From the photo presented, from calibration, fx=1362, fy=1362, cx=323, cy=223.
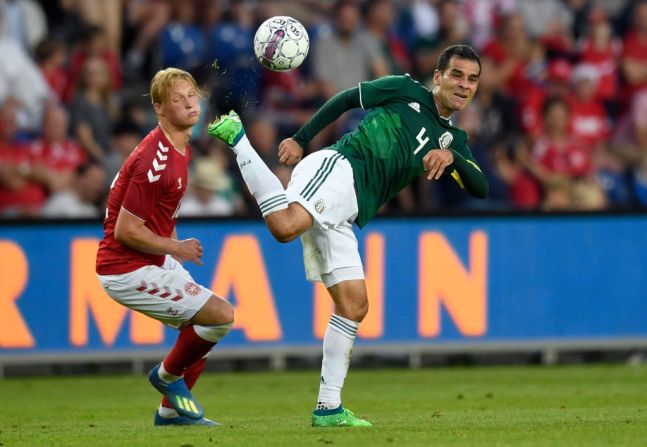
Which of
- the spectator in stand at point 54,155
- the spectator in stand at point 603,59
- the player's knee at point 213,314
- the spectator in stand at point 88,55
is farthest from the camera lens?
the spectator in stand at point 603,59

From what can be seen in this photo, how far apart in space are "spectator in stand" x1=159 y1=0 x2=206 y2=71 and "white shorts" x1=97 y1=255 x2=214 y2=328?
833cm

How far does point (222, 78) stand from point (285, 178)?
4.98m

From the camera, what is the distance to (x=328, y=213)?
336 inches

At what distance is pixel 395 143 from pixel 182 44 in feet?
28.5

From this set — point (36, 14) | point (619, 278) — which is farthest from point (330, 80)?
point (619, 278)

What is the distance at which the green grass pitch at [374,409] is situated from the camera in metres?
8.02

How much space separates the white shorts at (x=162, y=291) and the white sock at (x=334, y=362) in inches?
36.4

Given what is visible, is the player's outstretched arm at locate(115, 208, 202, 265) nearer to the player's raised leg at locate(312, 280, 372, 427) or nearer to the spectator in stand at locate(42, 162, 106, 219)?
the player's raised leg at locate(312, 280, 372, 427)

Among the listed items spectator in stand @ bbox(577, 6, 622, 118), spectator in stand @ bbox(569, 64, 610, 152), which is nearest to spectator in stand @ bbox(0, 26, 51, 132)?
spectator in stand @ bbox(569, 64, 610, 152)

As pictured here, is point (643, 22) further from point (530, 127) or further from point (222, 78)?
point (222, 78)

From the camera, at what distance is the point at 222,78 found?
11.2 meters

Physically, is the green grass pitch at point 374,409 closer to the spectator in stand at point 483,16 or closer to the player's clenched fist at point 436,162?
the player's clenched fist at point 436,162

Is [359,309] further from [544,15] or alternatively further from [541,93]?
[544,15]

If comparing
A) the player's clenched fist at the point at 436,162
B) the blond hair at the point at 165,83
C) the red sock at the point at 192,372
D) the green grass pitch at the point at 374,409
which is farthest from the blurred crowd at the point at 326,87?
the player's clenched fist at the point at 436,162
